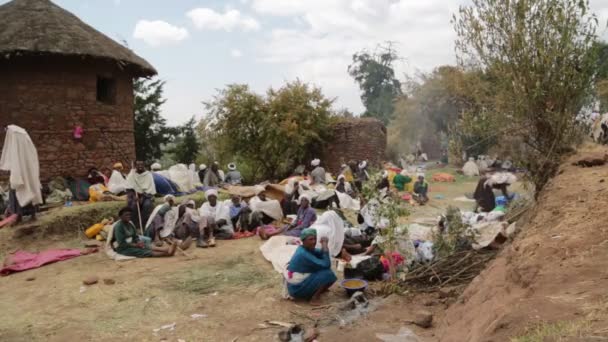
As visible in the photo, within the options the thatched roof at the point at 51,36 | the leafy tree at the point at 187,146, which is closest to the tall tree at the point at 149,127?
the leafy tree at the point at 187,146

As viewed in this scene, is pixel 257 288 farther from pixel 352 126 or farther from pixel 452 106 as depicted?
pixel 452 106

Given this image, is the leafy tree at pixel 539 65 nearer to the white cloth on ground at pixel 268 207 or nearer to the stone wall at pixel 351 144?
the white cloth on ground at pixel 268 207

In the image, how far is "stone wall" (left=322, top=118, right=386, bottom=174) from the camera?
18844mm

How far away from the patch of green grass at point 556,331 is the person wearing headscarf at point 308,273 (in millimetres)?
3503

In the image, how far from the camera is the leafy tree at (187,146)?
2050 cm

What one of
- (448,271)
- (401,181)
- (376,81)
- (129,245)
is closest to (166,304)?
(129,245)

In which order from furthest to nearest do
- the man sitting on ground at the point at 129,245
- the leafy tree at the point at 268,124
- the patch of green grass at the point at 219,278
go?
the leafy tree at the point at 268,124 < the man sitting on ground at the point at 129,245 < the patch of green grass at the point at 219,278

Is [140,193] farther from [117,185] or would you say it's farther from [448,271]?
[448,271]

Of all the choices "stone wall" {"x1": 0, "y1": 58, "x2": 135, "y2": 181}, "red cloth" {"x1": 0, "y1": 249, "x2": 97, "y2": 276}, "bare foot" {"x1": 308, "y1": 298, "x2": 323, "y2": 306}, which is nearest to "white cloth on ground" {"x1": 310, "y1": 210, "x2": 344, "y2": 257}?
"bare foot" {"x1": 308, "y1": 298, "x2": 323, "y2": 306}

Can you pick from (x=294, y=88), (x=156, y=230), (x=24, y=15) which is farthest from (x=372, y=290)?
(x=294, y=88)

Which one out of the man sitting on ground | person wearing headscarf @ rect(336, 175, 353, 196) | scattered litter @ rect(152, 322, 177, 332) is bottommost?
scattered litter @ rect(152, 322, 177, 332)

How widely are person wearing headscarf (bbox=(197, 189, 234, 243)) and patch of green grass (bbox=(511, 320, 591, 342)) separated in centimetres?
738

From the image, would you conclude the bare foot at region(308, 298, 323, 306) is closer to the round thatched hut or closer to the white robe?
the white robe

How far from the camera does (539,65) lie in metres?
5.33
